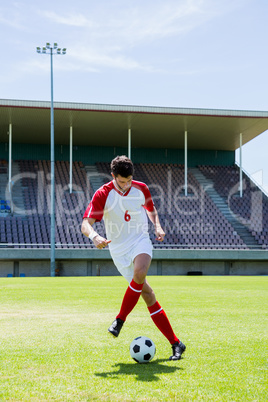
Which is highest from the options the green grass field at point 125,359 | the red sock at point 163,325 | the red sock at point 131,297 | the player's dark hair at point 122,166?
the player's dark hair at point 122,166

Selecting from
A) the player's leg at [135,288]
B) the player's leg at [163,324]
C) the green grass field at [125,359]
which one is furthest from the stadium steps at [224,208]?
the player's leg at [135,288]

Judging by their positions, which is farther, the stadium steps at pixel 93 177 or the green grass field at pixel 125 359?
the stadium steps at pixel 93 177

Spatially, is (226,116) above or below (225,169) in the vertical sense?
above

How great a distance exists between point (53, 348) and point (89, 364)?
3.02 feet

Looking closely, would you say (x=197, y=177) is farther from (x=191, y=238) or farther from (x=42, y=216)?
(x=42, y=216)

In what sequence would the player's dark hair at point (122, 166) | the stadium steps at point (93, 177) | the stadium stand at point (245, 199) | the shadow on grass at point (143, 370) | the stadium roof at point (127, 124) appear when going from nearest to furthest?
the shadow on grass at point (143, 370)
the player's dark hair at point (122, 166)
the stadium roof at point (127, 124)
the stadium stand at point (245, 199)
the stadium steps at point (93, 177)

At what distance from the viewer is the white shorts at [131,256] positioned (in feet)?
16.4

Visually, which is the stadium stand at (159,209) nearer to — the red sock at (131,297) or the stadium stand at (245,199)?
the stadium stand at (245,199)

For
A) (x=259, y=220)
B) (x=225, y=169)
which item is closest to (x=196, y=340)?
(x=259, y=220)

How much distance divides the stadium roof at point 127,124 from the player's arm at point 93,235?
24337mm

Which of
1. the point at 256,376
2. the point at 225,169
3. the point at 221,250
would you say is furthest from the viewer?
the point at 225,169

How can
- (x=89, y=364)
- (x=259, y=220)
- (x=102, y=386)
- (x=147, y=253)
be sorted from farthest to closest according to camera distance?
1. (x=259, y=220)
2. (x=147, y=253)
3. (x=89, y=364)
4. (x=102, y=386)

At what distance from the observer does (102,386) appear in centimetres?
371

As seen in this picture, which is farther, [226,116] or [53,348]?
[226,116]
